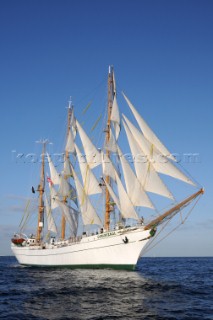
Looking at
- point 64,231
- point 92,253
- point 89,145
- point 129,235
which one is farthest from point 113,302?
point 64,231

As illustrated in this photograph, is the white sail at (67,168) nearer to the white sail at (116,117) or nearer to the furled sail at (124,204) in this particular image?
the white sail at (116,117)

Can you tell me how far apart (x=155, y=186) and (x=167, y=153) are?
392 centimetres

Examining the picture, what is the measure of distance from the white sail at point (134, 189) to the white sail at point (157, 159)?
3189 millimetres

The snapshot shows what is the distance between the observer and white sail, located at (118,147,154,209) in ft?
141

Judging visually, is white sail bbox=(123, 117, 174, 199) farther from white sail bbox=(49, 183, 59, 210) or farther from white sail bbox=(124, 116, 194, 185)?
white sail bbox=(49, 183, 59, 210)

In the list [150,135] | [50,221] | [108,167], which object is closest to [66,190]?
[50,221]

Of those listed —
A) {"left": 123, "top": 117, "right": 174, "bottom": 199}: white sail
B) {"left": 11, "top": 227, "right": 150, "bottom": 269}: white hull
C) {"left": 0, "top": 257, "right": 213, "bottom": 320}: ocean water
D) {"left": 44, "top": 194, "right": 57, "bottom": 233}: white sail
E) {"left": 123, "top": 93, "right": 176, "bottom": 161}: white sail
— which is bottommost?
{"left": 0, "top": 257, "right": 213, "bottom": 320}: ocean water

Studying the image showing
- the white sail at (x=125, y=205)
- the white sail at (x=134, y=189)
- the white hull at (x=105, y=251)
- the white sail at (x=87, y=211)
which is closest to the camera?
the white hull at (x=105, y=251)

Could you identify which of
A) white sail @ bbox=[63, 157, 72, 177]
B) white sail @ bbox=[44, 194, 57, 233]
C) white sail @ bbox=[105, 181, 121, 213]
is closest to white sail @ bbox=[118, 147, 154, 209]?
white sail @ bbox=[105, 181, 121, 213]

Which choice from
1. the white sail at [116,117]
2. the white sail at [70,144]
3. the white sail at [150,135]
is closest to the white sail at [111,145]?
the white sail at [116,117]

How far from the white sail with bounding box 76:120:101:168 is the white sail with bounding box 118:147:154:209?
7.99 m

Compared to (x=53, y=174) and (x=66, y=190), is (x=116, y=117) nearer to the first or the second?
(x=66, y=190)

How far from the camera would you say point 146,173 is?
140ft

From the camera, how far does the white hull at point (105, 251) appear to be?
138 ft
